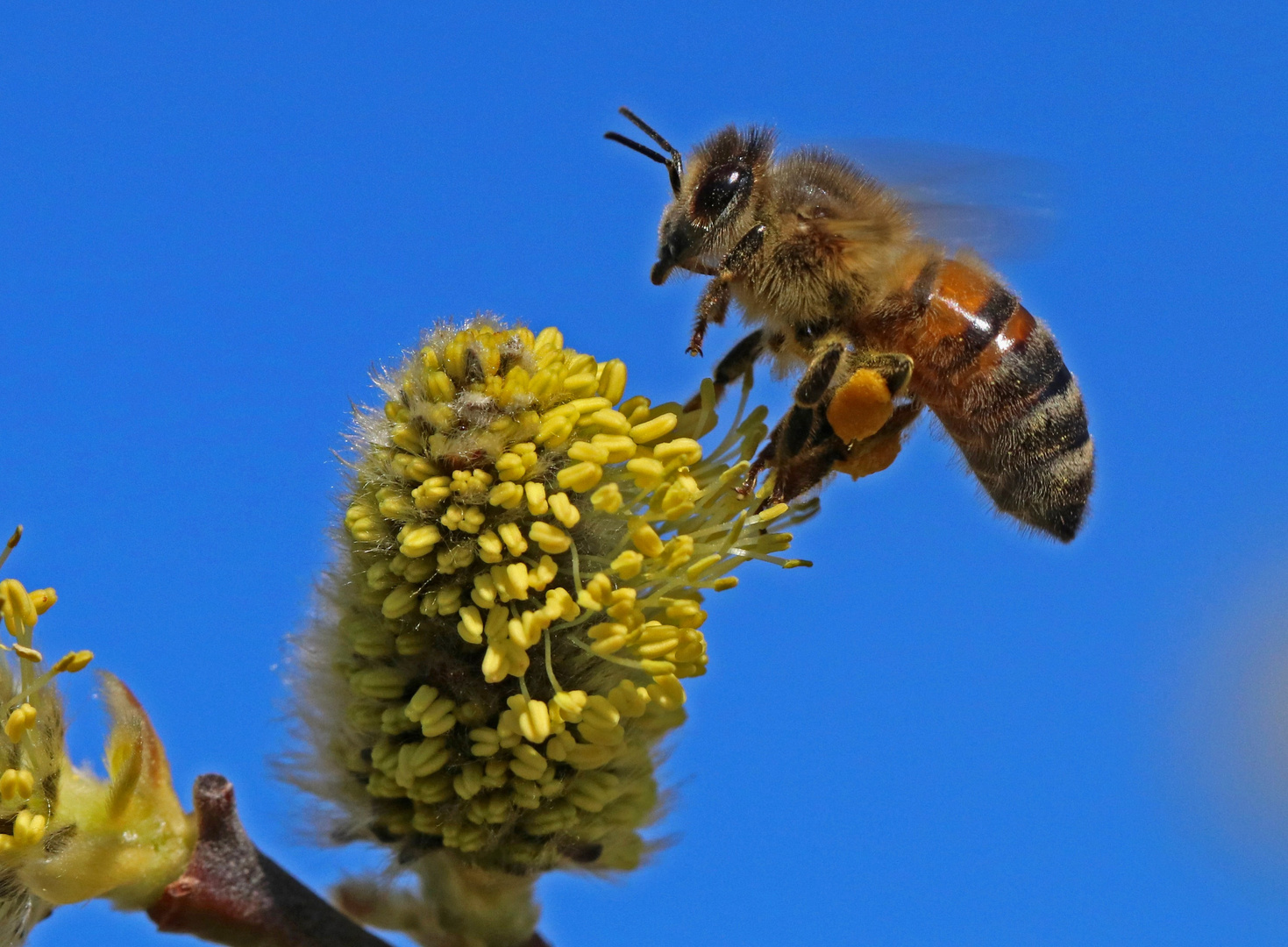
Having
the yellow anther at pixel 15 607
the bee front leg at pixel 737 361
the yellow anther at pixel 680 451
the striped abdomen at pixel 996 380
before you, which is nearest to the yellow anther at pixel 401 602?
the yellow anther at pixel 680 451

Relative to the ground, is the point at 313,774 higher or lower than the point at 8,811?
higher

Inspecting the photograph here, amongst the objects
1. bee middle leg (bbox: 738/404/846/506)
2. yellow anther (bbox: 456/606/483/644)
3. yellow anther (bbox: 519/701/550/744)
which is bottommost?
yellow anther (bbox: 519/701/550/744)

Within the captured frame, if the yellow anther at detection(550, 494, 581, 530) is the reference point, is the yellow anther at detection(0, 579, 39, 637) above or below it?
below

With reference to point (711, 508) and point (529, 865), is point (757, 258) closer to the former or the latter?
point (711, 508)

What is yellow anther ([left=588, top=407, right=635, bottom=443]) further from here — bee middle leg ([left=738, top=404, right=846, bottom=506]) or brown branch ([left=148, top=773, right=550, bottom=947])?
brown branch ([left=148, top=773, right=550, bottom=947])

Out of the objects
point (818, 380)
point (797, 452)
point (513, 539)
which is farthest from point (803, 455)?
point (513, 539)

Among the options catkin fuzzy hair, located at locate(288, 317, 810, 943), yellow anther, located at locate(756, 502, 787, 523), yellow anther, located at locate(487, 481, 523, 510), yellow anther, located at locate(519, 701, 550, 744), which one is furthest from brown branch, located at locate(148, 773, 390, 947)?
yellow anther, located at locate(756, 502, 787, 523)

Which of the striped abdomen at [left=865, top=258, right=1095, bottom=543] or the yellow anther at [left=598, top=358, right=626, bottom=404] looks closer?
the yellow anther at [left=598, top=358, right=626, bottom=404]

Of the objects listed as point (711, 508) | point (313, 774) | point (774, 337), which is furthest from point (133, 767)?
point (774, 337)

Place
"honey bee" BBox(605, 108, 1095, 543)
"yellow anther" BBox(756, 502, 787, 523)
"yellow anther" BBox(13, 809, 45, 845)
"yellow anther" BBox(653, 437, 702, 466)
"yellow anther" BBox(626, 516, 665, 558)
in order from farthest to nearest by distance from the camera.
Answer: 1. "honey bee" BBox(605, 108, 1095, 543)
2. "yellow anther" BBox(756, 502, 787, 523)
3. "yellow anther" BBox(653, 437, 702, 466)
4. "yellow anther" BBox(626, 516, 665, 558)
5. "yellow anther" BBox(13, 809, 45, 845)
